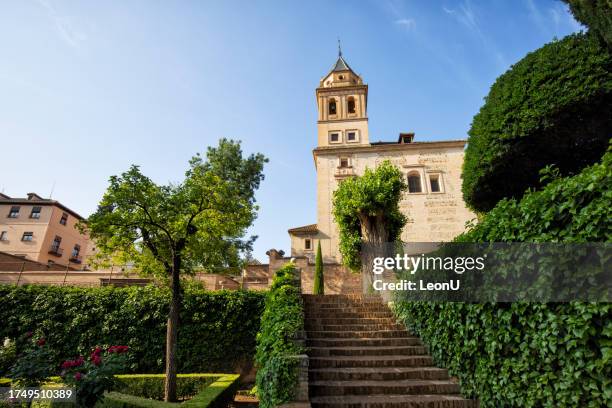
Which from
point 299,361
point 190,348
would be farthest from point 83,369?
point 190,348

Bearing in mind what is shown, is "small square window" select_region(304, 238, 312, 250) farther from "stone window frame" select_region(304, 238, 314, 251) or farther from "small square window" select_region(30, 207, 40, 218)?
"small square window" select_region(30, 207, 40, 218)

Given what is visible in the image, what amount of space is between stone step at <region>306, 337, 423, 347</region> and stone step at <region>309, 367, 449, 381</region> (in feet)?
3.95

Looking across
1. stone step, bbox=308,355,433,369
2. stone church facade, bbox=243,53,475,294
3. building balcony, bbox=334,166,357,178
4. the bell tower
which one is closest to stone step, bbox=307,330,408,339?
stone step, bbox=308,355,433,369

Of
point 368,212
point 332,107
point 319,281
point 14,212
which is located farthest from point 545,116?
point 14,212

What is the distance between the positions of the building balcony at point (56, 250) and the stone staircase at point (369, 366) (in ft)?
119

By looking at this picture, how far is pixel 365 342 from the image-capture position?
7.40 m

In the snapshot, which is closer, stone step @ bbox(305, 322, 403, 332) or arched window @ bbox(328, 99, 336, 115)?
stone step @ bbox(305, 322, 403, 332)

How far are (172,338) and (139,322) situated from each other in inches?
143

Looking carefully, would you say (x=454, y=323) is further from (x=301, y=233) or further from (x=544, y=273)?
(x=301, y=233)

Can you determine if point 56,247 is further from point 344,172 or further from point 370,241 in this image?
point 370,241

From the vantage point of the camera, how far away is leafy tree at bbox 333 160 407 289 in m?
13.2

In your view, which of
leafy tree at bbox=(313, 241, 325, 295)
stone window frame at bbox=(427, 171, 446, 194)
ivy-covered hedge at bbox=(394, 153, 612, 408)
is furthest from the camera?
stone window frame at bbox=(427, 171, 446, 194)

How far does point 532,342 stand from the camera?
363 cm

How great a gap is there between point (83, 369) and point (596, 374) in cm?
754
